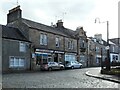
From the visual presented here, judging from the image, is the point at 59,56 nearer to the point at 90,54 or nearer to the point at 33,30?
the point at 33,30

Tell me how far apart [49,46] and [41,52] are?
3202 millimetres

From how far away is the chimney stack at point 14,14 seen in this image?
124 feet

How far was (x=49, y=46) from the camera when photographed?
39750mm

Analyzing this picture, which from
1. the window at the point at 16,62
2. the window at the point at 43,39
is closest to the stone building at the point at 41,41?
the window at the point at 43,39

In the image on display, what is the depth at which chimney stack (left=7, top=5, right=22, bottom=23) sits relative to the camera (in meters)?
37.7

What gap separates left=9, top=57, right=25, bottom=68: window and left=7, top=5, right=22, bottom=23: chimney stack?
8.93m

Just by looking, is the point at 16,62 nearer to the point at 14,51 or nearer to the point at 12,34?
the point at 14,51

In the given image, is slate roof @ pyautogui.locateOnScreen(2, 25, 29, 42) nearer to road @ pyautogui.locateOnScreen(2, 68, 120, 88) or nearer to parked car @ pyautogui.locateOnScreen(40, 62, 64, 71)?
parked car @ pyautogui.locateOnScreen(40, 62, 64, 71)

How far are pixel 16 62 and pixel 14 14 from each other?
10.5 meters

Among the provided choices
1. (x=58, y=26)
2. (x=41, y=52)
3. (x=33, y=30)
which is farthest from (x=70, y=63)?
(x=58, y=26)

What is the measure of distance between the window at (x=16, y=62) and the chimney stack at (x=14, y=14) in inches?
352

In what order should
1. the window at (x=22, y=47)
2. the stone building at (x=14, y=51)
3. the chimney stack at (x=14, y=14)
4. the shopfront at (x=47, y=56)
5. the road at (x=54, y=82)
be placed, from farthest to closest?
the chimney stack at (x=14, y=14) → the shopfront at (x=47, y=56) → the window at (x=22, y=47) → the stone building at (x=14, y=51) → the road at (x=54, y=82)

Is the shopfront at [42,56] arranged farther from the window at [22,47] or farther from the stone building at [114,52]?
the stone building at [114,52]

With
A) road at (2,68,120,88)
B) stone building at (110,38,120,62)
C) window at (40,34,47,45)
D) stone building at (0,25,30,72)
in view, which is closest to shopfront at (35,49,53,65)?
window at (40,34,47,45)
